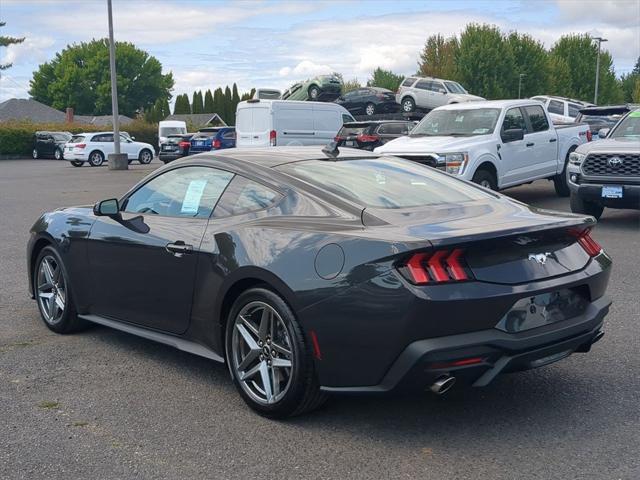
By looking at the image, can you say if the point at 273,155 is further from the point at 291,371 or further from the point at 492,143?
the point at 492,143

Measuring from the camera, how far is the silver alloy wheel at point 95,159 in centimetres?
3688

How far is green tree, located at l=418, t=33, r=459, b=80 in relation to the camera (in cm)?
6812

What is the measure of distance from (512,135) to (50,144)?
40.1 m

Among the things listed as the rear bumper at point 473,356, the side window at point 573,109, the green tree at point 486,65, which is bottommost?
the rear bumper at point 473,356

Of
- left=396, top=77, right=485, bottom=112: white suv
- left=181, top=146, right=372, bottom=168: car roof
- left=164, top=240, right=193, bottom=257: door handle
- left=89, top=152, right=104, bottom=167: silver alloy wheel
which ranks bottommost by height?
left=89, top=152, right=104, bottom=167: silver alloy wheel

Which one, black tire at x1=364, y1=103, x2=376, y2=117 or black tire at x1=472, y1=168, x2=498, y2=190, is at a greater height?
black tire at x1=364, y1=103, x2=376, y2=117

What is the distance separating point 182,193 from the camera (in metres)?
5.01

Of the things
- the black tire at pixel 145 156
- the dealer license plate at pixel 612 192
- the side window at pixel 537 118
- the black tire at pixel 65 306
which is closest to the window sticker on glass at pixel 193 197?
→ the black tire at pixel 65 306

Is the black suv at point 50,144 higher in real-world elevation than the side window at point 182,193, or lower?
lower

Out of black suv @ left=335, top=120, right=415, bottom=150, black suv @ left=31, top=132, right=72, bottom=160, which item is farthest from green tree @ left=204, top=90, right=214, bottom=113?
black suv @ left=335, top=120, right=415, bottom=150

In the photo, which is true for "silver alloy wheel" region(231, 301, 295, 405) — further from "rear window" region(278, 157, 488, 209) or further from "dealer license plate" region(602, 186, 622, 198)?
"dealer license plate" region(602, 186, 622, 198)

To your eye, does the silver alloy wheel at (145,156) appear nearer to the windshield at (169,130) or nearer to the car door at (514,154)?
the windshield at (169,130)

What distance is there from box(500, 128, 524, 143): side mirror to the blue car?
57.0 feet

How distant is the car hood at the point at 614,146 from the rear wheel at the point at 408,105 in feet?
77.1
